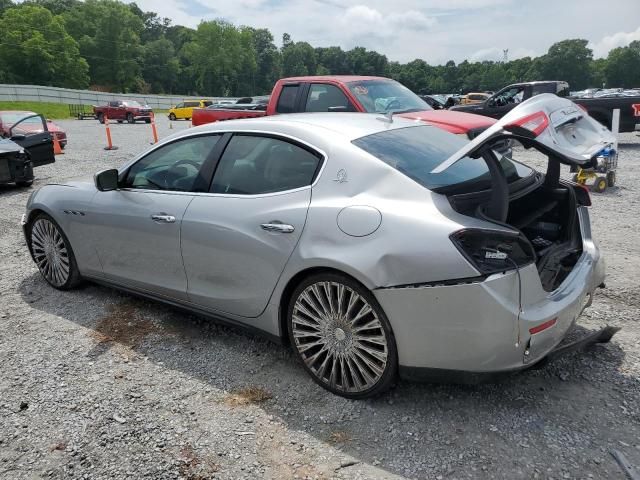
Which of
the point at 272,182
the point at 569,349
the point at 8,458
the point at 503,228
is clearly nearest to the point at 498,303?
the point at 503,228

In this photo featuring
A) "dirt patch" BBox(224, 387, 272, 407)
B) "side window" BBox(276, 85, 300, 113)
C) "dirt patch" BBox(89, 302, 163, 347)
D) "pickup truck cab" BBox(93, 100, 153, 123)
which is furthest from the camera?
"pickup truck cab" BBox(93, 100, 153, 123)

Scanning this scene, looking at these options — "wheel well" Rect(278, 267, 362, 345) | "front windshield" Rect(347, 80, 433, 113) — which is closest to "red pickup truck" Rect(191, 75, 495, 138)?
"front windshield" Rect(347, 80, 433, 113)

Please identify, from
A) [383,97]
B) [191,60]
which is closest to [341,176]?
[383,97]

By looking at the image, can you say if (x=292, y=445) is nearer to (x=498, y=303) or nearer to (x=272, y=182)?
(x=498, y=303)

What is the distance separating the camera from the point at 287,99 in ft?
27.5

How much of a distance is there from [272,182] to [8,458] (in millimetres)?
1972

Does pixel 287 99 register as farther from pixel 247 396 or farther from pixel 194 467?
pixel 194 467

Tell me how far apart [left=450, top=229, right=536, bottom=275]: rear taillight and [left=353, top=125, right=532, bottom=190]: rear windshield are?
0.39m

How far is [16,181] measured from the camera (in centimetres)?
955

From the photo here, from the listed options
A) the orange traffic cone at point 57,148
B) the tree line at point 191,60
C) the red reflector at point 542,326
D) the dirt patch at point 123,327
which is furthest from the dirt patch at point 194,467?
the tree line at point 191,60

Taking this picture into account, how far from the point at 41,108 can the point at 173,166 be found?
48295mm

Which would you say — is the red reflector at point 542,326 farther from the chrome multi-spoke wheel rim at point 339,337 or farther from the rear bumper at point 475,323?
the chrome multi-spoke wheel rim at point 339,337

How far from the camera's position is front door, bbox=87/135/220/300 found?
3514mm

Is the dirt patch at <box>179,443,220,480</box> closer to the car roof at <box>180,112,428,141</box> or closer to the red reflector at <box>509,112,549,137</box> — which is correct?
the car roof at <box>180,112,428,141</box>
